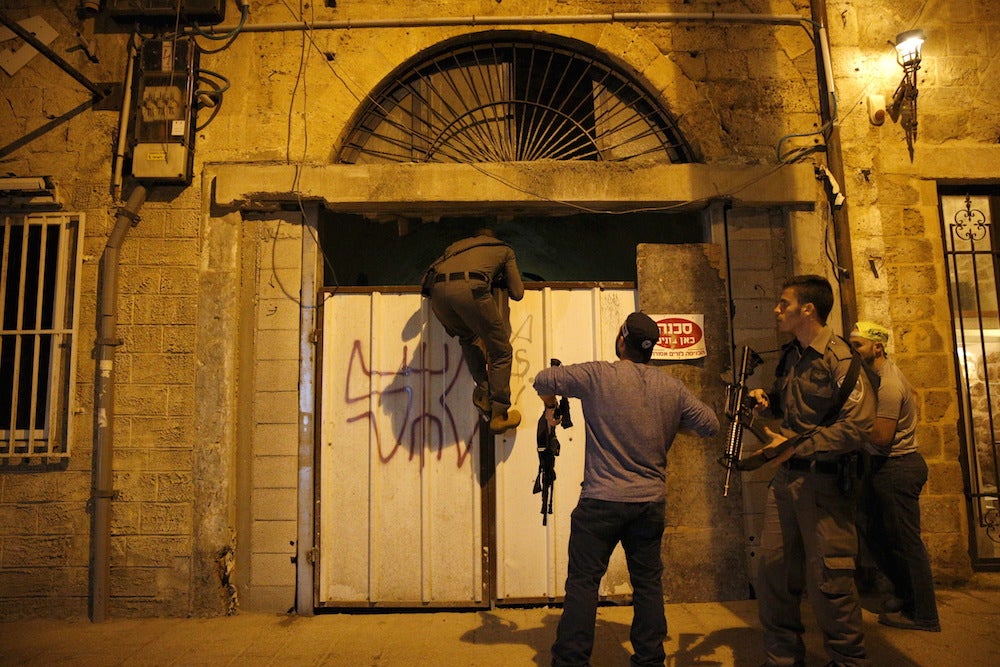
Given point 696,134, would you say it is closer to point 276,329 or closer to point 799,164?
point 799,164

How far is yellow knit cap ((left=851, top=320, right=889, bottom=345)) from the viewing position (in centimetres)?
405

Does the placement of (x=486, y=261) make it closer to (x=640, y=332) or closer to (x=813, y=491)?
(x=640, y=332)

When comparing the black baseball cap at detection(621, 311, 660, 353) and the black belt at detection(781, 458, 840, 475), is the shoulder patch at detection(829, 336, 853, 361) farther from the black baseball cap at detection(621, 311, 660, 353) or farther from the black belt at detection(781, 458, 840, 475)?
the black baseball cap at detection(621, 311, 660, 353)

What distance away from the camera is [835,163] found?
4742 mm

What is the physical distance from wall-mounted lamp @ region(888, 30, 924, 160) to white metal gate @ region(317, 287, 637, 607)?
275 cm

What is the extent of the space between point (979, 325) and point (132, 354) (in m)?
6.33

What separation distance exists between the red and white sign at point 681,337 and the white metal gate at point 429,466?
36 centimetres

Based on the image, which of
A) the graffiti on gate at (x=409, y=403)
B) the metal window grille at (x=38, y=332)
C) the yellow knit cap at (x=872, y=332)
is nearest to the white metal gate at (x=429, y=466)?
the graffiti on gate at (x=409, y=403)

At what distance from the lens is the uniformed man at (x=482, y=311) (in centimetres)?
411

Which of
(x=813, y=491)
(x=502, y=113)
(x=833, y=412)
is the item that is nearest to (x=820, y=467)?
(x=813, y=491)

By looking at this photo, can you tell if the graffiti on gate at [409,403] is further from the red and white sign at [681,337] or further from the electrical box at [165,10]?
the electrical box at [165,10]

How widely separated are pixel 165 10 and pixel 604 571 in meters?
5.04

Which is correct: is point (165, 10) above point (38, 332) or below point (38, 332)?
above

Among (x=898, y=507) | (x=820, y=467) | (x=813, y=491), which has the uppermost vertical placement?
(x=820, y=467)
